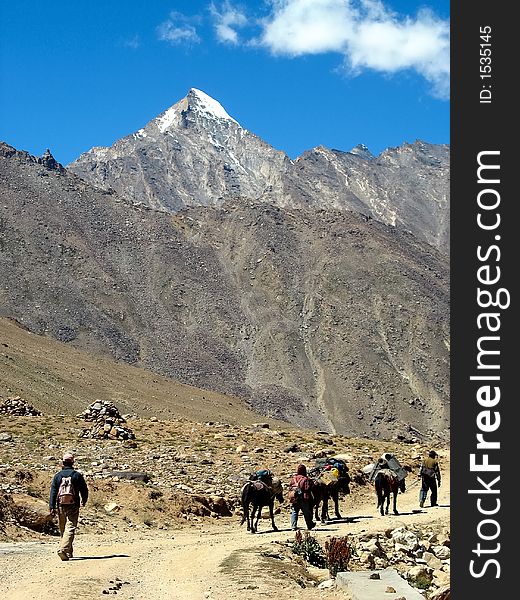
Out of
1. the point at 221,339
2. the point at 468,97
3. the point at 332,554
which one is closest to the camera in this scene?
the point at 468,97

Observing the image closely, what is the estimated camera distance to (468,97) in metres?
9.84

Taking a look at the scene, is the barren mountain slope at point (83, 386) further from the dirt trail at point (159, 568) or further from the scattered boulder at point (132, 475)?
the dirt trail at point (159, 568)

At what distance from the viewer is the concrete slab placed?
42.7 feet

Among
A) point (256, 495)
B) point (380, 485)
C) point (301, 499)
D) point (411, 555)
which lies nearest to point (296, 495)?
point (301, 499)

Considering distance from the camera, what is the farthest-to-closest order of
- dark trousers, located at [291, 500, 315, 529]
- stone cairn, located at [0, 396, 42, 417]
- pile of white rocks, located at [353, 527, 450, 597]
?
stone cairn, located at [0, 396, 42, 417] → dark trousers, located at [291, 500, 315, 529] → pile of white rocks, located at [353, 527, 450, 597]

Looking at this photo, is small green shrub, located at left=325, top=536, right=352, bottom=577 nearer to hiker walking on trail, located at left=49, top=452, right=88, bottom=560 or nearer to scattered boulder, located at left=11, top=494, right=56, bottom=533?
hiker walking on trail, located at left=49, top=452, right=88, bottom=560

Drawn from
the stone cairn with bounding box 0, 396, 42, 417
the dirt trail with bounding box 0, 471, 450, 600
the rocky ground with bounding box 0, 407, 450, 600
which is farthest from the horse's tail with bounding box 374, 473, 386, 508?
the stone cairn with bounding box 0, 396, 42, 417

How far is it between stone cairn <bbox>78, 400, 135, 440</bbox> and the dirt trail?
14.0 m

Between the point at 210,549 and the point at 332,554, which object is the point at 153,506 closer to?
the point at 210,549

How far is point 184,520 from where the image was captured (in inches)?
926

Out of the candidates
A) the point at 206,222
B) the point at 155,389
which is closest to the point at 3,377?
the point at 155,389

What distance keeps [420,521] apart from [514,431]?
1537 centimetres

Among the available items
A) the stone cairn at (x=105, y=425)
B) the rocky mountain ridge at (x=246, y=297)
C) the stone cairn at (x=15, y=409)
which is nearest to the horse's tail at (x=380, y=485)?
the stone cairn at (x=105, y=425)

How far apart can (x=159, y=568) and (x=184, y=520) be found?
8.06 m
